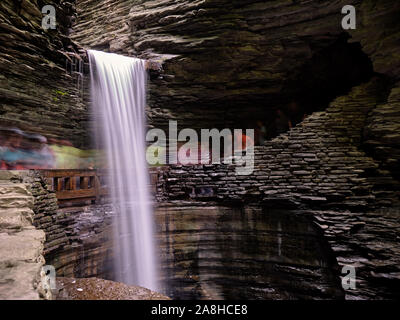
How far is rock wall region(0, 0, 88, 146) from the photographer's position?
555 cm

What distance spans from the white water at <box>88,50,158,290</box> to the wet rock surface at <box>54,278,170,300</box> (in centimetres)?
236

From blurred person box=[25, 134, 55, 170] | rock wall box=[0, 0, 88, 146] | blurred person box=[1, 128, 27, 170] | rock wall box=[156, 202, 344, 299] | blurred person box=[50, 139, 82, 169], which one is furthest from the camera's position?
blurred person box=[50, 139, 82, 169]

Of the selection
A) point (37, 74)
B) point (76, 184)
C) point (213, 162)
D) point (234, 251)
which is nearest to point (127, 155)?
point (76, 184)

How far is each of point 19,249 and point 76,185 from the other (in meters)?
3.42

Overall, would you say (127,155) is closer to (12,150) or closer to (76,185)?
(76,185)

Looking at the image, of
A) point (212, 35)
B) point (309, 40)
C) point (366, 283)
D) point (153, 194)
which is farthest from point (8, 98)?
point (366, 283)

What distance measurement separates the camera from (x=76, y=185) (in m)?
5.18

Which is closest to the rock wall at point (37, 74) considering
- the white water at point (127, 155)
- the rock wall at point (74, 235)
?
the white water at point (127, 155)

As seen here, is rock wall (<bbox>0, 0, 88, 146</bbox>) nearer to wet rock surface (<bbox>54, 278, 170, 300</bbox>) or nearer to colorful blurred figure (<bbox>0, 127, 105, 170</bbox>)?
colorful blurred figure (<bbox>0, 127, 105, 170</bbox>)

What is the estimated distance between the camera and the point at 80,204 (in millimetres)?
5270

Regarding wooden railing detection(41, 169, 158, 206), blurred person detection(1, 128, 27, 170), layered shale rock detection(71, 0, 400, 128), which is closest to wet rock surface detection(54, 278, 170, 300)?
wooden railing detection(41, 169, 158, 206)

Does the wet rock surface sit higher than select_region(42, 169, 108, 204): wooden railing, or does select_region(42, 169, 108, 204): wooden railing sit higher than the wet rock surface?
select_region(42, 169, 108, 204): wooden railing

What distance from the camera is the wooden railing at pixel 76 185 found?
4.79 metres

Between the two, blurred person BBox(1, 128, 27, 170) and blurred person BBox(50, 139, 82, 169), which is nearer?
blurred person BBox(1, 128, 27, 170)
